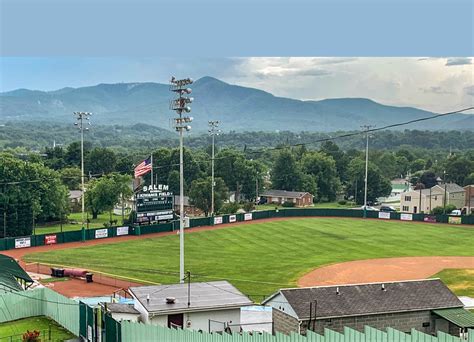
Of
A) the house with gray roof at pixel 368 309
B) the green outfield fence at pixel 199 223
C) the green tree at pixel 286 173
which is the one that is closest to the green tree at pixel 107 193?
the green outfield fence at pixel 199 223

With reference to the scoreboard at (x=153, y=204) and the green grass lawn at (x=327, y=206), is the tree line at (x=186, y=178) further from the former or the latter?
the scoreboard at (x=153, y=204)

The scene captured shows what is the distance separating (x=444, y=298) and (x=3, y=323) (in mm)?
20480

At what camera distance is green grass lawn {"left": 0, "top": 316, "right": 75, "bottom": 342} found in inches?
939

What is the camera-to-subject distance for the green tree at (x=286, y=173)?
106812mm

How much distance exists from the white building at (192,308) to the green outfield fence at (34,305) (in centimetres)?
407

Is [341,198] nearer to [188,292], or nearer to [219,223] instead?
[219,223]

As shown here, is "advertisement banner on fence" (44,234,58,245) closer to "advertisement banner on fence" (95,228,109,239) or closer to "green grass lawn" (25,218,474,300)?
"green grass lawn" (25,218,474,300)

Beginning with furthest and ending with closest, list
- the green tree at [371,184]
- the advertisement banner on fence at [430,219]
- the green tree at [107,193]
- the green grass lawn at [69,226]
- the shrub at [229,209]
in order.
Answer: the green tree at [371,184] < the shrub at [229,209] < the green tree at [107,193] < the advertisement banner on fence at [430,219] < the green grass lawn at [69,226]

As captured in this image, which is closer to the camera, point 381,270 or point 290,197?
point 381,270

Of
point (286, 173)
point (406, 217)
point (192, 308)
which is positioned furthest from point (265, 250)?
point (286, 173)

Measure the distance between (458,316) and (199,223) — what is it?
45414 millimetres

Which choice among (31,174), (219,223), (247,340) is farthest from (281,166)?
(247,340)

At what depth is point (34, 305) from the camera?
91.2ft

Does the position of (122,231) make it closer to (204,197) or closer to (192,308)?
(204,197)
